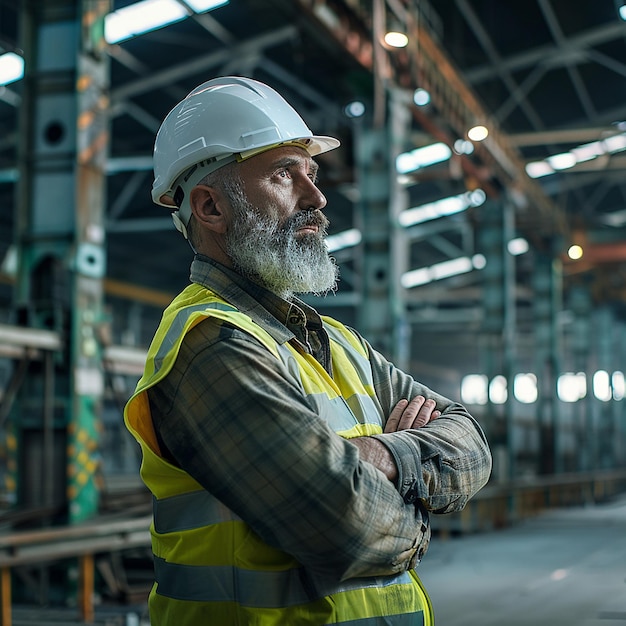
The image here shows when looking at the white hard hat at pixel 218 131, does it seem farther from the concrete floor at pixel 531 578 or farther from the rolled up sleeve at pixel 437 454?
the concrete floor at pixel 531 578

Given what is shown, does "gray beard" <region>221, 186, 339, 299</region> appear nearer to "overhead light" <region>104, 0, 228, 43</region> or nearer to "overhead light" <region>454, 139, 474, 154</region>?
"overhead light" <region>104, 0, 228, 43</region>

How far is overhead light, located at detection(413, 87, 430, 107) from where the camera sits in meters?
12.7

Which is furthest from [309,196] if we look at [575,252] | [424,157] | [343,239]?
[343,239]

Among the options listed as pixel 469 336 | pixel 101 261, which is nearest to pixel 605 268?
pixel 469 336

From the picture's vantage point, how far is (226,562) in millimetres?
1763

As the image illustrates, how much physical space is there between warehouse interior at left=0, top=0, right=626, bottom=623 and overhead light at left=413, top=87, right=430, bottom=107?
0.11 feet

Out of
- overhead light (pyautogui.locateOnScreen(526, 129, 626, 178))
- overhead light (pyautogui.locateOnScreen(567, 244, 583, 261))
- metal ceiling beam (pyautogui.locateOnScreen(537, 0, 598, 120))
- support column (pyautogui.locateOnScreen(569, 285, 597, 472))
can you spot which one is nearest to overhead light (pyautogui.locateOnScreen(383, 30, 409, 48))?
metal ceiling beam (pyautogui.locateOnScreen(537, 0, 598, 120))

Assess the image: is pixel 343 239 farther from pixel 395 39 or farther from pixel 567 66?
pixel 395 39

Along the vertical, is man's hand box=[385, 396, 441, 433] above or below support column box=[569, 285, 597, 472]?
below

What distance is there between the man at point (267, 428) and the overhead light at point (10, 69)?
13.1m

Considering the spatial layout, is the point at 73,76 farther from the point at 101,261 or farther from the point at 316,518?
the point at 316,518

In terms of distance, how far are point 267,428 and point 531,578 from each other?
7.51 metres

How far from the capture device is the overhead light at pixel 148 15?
530 inches

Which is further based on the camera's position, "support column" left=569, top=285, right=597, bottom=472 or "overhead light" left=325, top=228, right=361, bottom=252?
"support column" left=569, top=285, right=597, bottom=472
